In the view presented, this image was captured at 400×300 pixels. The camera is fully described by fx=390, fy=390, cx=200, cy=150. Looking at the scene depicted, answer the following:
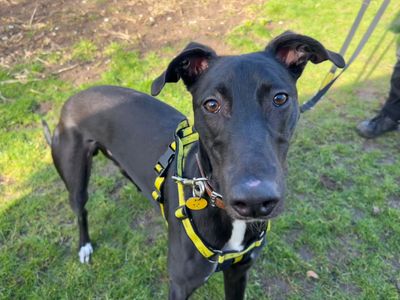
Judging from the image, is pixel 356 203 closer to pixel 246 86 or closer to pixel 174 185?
pixel 174 185

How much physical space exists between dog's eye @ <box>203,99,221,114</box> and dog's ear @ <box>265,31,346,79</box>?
1.71 ft

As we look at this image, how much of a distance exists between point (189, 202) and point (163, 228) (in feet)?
5.11

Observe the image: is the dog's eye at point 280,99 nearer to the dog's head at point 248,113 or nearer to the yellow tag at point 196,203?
the dog's head at point 248,113

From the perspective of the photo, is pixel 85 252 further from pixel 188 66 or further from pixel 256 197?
pixel 256 197

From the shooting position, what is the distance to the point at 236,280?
2.64 meters

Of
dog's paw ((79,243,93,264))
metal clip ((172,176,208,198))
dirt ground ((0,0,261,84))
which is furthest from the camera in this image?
dirt ground ((0,0,261,84))

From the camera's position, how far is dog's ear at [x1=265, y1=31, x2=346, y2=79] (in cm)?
211

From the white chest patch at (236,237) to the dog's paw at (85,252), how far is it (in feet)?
5.28

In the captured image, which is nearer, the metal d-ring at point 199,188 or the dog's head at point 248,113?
the dog's head at point 248,113

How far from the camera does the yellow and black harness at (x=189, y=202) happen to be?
2.15m

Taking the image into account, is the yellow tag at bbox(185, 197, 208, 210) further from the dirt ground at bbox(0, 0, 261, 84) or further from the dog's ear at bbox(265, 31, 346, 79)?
the dirt ground at bbox(0, 0, 261, 84)

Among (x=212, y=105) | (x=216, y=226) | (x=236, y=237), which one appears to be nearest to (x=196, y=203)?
(x=216, y=226)

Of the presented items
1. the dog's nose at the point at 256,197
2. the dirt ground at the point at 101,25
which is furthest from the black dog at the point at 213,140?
the dirt ground at the point at 101,25

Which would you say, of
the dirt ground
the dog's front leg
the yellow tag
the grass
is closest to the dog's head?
the yellow tag
